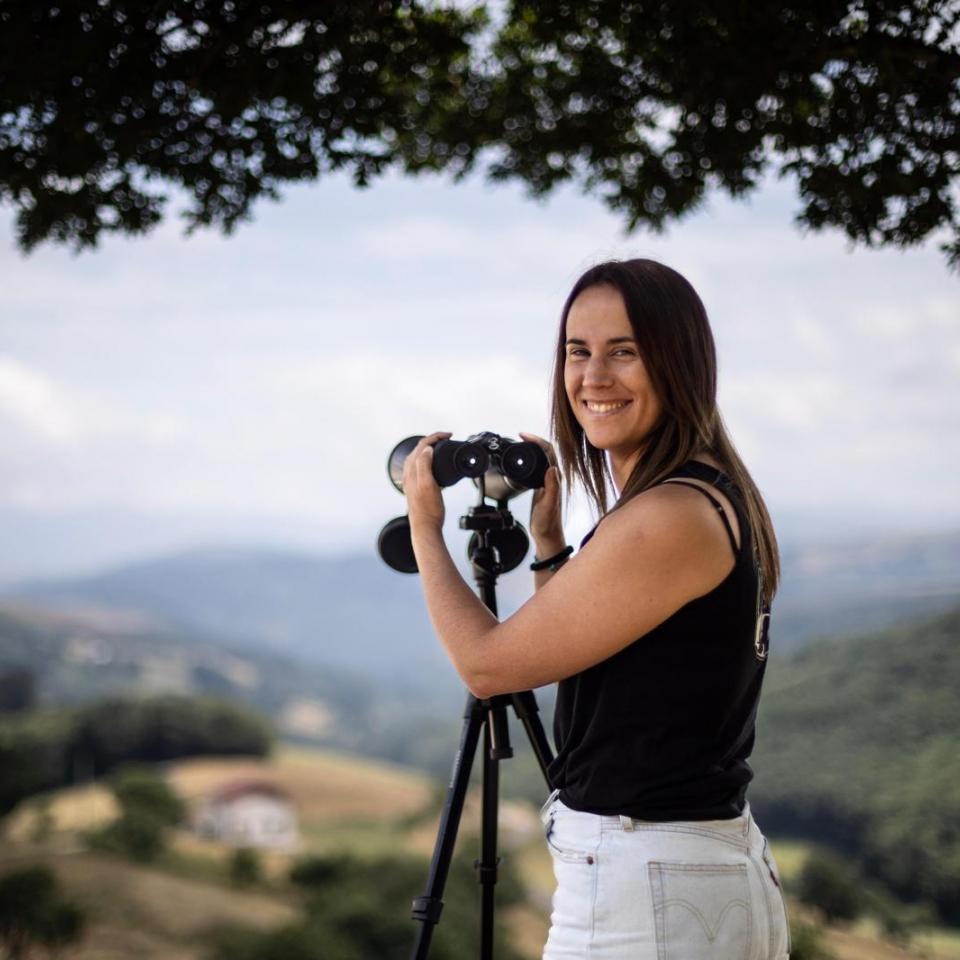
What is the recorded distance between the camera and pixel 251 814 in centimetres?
1694

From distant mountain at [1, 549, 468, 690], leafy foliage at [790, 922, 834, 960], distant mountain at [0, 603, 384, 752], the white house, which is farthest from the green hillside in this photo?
distant mountain at [1, 549, 468, 690]

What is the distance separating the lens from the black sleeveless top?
1506 millimetres

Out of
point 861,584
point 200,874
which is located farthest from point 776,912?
point 861,584

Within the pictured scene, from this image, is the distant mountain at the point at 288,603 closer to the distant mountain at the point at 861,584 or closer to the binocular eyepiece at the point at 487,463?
the distant mountain at the point at 861,584

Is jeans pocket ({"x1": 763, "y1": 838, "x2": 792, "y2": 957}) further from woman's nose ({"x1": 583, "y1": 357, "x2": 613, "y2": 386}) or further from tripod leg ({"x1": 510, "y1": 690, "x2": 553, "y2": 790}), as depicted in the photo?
woman's nose ({"x1": 583, "y1": 357, "x2": 613, "y2": 386})

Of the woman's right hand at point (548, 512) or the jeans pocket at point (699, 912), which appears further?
the woman's right hand at point (548, 512)

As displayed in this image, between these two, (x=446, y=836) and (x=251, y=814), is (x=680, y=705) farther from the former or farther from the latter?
(x=251, y=814)

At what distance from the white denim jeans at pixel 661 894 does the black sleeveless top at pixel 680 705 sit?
0.03 metres

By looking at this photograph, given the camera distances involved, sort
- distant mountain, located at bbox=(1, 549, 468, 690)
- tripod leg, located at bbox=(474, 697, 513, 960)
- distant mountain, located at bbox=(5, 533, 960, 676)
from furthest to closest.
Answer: distant mountain, located at bbox=(1, 549, 468, 690) → distant mountain, located at bbox=(5, 533, 960, 676) → tripod leg, located at bbox=(474, 697, 513, 960)

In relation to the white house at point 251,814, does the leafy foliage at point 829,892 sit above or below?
above

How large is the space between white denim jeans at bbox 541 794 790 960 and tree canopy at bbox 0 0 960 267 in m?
2.15

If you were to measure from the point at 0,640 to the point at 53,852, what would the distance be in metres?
23.6

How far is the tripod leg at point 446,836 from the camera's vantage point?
82.2 inches

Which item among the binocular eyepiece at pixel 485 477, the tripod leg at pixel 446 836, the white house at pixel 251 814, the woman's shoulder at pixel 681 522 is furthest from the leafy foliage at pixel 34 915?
the woman's shoulder at pixel 681 522
